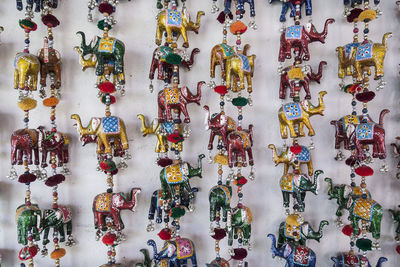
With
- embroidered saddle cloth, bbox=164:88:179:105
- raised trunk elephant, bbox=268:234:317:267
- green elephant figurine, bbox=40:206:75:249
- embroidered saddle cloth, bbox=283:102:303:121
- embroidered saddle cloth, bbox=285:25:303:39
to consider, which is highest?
embroidered saddle cloth, bbox=285:25:303:39

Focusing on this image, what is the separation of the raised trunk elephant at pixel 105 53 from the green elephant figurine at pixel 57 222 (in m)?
0.48

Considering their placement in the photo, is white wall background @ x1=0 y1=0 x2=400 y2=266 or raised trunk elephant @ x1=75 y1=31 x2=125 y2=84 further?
white wall background @ x1=0 y1=0 x2=400 y2=266

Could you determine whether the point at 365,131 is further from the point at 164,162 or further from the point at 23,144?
the point at 23,144

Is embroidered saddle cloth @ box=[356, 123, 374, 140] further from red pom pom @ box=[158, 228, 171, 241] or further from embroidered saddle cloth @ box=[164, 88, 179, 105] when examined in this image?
red pom pom @ box=[158, 228, 171, 241]

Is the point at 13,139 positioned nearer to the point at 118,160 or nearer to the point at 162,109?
the point at 118,160

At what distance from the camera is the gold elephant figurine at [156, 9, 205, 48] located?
0.88 m

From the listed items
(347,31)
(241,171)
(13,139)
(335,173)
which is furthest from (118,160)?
(347,31)

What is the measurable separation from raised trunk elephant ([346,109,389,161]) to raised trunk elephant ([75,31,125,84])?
80cm

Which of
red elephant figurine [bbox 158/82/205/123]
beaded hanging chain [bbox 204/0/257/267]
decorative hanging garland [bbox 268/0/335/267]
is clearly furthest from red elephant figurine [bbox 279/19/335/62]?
red elephant figurine [bbox 158/82/205/123]

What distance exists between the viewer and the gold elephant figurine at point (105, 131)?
2.88 feet

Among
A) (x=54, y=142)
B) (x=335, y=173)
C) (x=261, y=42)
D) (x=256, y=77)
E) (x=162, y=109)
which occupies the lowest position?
(x=335, y=173)

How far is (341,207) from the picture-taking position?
1012mm

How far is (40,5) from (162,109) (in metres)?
0.54

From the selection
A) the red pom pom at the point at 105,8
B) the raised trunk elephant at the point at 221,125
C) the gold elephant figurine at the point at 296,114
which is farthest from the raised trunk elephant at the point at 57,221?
Result: the gold elephant figurine at the point at 296,114
